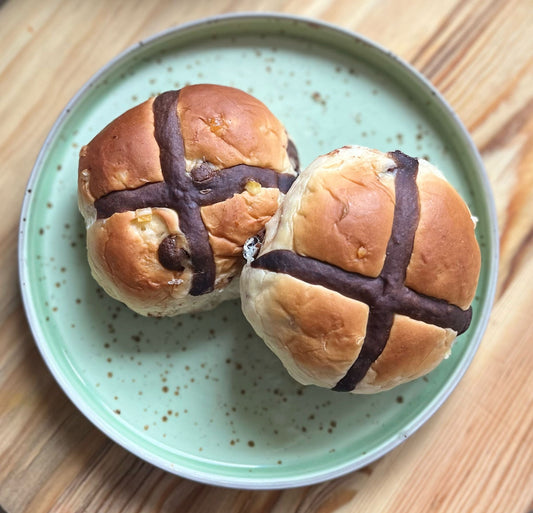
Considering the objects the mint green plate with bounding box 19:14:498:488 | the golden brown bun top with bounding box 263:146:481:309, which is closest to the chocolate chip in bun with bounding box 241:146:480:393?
the golden brown bun top with bounding box 263:146:481:309

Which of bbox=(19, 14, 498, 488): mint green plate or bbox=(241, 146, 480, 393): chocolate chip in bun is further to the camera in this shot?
bbox=(19, 14, 498, 488): mint green plate

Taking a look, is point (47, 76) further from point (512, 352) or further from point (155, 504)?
point (512, 352)

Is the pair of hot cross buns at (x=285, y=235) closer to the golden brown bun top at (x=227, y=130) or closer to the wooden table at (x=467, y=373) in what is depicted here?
the golden brown bun top at (x=227, y=130)

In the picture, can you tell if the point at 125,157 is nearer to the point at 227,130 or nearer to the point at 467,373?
the point at 227,130

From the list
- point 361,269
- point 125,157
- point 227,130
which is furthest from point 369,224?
point 125,157

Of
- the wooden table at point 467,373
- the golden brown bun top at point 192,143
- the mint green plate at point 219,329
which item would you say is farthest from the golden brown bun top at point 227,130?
the wooden table at point 467,373

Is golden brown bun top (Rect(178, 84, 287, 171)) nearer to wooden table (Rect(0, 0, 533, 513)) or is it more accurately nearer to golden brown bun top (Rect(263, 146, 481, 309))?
golden brown bun top (Rect(263, 146, 481, 309))

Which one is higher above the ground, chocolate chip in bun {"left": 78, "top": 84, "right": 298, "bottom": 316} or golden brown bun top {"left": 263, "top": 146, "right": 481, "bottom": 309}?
golden brown bun top {"left": 263, "top": 146, "right": 481, "bottom": 309}
